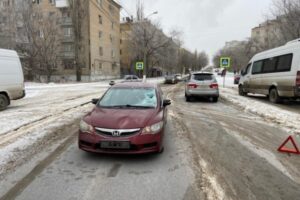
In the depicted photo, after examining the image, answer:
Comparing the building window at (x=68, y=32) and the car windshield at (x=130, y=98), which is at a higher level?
the building window at (x=68, y=32)

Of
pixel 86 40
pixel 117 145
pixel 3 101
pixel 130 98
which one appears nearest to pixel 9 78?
pixel 3 101

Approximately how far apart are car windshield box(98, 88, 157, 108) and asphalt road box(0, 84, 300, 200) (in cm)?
113

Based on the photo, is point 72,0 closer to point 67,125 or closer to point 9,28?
point 9,28

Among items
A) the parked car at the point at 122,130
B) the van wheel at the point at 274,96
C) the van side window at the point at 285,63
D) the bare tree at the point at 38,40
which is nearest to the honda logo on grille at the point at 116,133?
the parked car at the point at 122,130

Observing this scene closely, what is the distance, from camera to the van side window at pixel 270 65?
51.0ft

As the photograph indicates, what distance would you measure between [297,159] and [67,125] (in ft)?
20.9

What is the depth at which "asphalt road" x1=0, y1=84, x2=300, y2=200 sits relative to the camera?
4211 millimetres

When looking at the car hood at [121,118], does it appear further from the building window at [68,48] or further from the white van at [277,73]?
the building window at [68,48]

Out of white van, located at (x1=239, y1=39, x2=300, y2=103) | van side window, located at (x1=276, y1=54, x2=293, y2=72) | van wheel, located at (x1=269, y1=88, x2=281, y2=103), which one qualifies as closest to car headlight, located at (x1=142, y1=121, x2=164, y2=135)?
white van, located at (x1=239, y1=39, x2=300, y2=103)

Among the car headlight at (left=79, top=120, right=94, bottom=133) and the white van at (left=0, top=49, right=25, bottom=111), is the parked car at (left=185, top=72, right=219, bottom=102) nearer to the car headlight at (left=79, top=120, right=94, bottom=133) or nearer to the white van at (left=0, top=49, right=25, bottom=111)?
the white van at (left=0, top=49, right=25, bottom=111)

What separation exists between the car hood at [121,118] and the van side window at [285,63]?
10.2 meters

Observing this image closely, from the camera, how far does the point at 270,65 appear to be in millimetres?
16047

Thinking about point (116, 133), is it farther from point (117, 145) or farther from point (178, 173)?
point (178, 173)

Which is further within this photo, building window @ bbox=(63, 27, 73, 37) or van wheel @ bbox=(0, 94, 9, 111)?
building window @ bbox=(63, 27, 73, 37)
